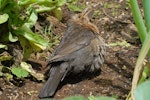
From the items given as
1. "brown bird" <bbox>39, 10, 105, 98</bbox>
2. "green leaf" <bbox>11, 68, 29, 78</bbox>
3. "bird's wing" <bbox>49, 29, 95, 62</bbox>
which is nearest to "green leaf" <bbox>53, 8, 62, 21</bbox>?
"brown bird" <bbox>39, 10, 105, 98</bbox>

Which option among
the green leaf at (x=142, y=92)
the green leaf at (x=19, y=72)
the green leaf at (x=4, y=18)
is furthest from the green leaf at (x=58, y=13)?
the green leaf at (x=142, y=92)

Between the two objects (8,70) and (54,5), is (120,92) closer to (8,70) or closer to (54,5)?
(8,70)

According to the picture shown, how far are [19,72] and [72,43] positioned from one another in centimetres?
52

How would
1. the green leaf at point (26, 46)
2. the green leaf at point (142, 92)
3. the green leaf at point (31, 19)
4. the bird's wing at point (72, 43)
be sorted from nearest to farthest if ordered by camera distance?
1. the green leaf at point (142, 92)
2. the bird's wing at point (72, 43)
3. the green leaf at point (26, 46)
4. the green leaf at point (31, 19)

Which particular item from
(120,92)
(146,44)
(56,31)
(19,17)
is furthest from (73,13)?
(146,44)

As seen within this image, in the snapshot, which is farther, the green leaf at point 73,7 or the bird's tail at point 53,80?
the green leaf at point 73,7

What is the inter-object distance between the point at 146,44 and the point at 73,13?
2.76m

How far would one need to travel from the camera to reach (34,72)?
3590 millimetres

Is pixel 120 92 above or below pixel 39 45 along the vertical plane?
below

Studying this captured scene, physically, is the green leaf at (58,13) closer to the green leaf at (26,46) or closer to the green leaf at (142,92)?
the green leaf at (26,46)

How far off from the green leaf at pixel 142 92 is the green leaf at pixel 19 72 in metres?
2.72

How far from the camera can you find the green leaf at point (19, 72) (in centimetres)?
340

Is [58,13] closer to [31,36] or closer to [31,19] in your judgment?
[31,19]

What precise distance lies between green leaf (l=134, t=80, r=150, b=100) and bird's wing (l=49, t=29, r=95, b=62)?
2733mm
